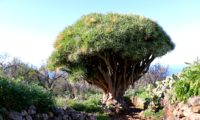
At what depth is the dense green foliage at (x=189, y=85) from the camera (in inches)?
352

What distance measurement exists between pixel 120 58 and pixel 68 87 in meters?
12.1

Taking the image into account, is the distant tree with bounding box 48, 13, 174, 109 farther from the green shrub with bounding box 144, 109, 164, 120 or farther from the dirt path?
the green shrub with bounding box 144, 109, 164, 120

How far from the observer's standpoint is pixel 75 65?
1602cm

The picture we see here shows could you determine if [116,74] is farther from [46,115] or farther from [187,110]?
[187,110]

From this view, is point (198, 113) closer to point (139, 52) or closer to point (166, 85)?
point (166, 85)

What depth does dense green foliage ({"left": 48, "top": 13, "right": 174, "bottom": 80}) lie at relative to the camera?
583 inches

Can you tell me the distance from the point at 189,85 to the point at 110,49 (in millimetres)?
6231

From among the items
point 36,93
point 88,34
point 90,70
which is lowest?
point 36,93

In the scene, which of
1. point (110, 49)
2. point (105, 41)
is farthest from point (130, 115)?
point (105, 41)

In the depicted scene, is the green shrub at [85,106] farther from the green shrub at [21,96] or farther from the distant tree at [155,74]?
the distant tree at [155,74]

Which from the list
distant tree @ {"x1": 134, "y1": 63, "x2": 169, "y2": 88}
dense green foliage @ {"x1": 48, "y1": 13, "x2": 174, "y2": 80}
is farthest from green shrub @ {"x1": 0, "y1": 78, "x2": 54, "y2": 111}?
distant tree @ {"x1": 134, "y1": 63, "x2": 169, "y2": 88}

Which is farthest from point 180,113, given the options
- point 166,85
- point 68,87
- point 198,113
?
point 68,87

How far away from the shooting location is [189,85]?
9305 mm

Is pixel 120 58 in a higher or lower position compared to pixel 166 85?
higher
